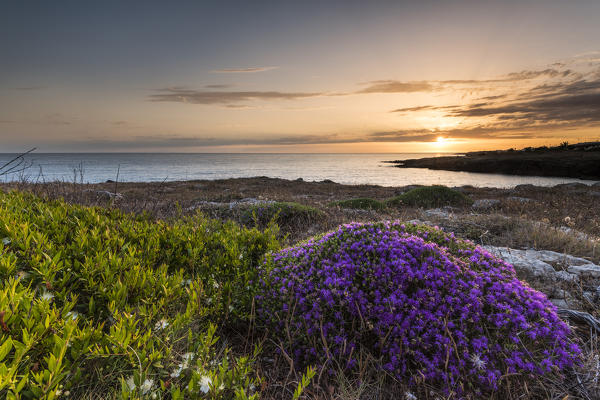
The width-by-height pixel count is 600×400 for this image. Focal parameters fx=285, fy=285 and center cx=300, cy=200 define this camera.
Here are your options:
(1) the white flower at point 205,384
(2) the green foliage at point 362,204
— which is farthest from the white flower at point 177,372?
(2) the green foliage at point 362,204

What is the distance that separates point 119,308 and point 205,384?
131cm

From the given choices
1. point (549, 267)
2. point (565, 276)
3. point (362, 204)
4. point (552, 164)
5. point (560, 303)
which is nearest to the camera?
point (560, 303)

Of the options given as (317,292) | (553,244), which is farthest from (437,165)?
(317,292)

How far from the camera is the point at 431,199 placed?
1748 cm

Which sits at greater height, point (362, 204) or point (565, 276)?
point (565, 276)

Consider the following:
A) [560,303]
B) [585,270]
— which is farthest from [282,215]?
[585,270]

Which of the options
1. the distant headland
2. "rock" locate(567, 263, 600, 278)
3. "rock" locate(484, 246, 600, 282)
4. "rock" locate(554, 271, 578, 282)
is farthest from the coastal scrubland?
the distant headland

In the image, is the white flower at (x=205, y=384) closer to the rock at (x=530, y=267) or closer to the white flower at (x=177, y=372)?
the white flower at (x=177, y=372)

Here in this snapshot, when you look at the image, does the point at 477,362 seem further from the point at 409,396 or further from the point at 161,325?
the point at 161,325

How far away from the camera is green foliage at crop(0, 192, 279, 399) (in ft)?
6.01

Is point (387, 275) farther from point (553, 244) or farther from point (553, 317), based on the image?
point (553, 244)

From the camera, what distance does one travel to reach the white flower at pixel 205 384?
188 centimetres

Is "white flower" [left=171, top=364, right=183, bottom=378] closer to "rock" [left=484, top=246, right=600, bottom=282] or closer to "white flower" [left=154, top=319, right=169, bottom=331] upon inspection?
"white flower" [left=154, top=319, right=169, bottom=331]

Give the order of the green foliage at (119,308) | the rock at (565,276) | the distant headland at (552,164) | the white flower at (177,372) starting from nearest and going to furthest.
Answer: the green foliage at (119,308)
the white flower at (177,372)
the rock at (565,276)
the distant headland at (552,164)
